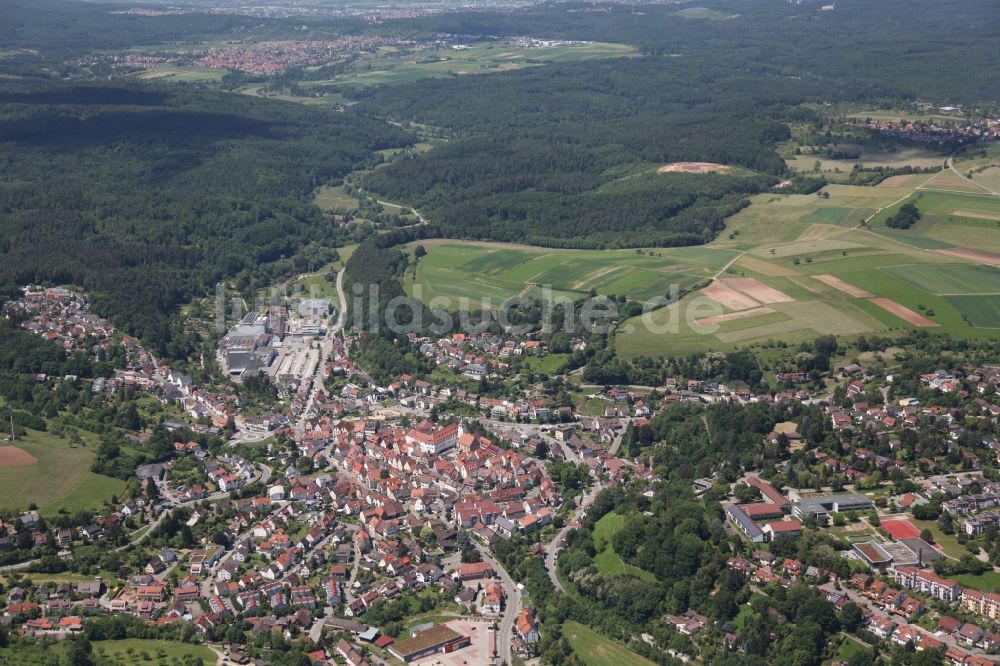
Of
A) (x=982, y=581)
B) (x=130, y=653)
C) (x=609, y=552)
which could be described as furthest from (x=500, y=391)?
(x=982, y=581)

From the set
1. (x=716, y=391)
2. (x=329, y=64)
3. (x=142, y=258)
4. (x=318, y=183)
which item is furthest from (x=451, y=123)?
(x=716, y=391)

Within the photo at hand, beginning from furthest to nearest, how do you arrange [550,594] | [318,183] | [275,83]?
[275,83] < [318,183] < [550,594]

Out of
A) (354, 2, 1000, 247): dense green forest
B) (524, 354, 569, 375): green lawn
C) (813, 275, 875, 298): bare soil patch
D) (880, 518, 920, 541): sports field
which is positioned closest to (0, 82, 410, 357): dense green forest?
(354, 2, 1000, 247): dense green forest

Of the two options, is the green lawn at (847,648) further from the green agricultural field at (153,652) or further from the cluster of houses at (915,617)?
the green agricultural field at (153,652)

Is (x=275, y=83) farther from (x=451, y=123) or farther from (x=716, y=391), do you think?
(x=716, y=391)

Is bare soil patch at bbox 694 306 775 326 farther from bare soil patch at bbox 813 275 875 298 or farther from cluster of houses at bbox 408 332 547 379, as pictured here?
cluster of houses at bbox 408 332 547 379
